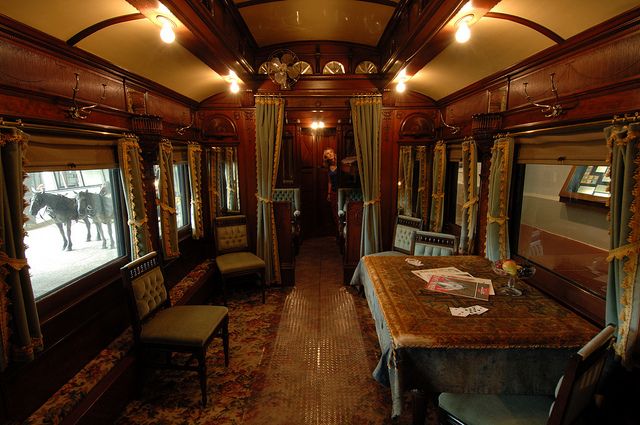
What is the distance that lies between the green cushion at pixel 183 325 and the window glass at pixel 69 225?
2.42 ft

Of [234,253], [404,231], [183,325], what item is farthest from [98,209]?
[404,231]

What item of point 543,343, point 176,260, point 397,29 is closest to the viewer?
point 543,343

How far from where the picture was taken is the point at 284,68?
3.97 meters

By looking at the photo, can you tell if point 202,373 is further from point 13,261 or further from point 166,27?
point 166,27

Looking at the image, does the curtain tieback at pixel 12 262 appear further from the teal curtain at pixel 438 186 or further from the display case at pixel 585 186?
the display case at pixel 585 186

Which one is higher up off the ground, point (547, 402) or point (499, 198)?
point (499, 198)

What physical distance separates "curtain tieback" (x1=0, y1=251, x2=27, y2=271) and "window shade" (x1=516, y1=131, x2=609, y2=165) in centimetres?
363

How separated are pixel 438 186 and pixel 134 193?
12.7ft

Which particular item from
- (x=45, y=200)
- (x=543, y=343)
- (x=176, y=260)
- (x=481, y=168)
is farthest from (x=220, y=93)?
(x=543, y=343)

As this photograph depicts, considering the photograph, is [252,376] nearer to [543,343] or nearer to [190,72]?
[543,343]

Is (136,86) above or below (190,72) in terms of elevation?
below

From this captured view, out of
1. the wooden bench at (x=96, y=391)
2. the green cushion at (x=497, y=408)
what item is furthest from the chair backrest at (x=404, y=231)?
the wooden bench at (x=96, y=391)

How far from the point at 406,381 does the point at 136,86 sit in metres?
3.50

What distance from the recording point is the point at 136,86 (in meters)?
3.16
